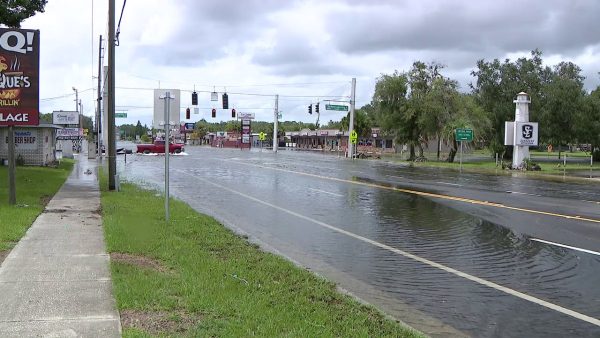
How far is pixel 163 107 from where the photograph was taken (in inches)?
443

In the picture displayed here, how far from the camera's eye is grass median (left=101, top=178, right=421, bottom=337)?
524 centimetres

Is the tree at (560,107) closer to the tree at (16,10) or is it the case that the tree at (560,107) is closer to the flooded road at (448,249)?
the flooded road at (448,249)

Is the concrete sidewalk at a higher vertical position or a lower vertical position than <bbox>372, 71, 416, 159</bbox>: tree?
lower

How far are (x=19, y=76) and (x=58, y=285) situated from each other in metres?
9.53

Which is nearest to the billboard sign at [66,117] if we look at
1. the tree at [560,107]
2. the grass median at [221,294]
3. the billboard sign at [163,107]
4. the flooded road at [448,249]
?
the tree at [560,107]

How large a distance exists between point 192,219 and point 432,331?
7610mm

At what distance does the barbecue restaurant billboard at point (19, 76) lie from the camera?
14.1m

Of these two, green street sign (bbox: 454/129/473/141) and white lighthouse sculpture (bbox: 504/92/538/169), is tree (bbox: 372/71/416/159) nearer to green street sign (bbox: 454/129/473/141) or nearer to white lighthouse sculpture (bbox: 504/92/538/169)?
green street sign (bbox: 454/129/473/141)

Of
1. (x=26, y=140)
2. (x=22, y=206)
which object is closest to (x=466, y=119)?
(x=26, y=140)

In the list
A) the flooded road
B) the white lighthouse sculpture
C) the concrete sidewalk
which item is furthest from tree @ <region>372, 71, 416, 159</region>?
the concrete sidewalk

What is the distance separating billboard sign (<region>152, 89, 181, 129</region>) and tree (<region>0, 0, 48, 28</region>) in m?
14.2

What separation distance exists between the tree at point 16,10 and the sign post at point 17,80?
9.09m

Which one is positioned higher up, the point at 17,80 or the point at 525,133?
the point at 17,80

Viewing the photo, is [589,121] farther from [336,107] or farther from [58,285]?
[58,285]
